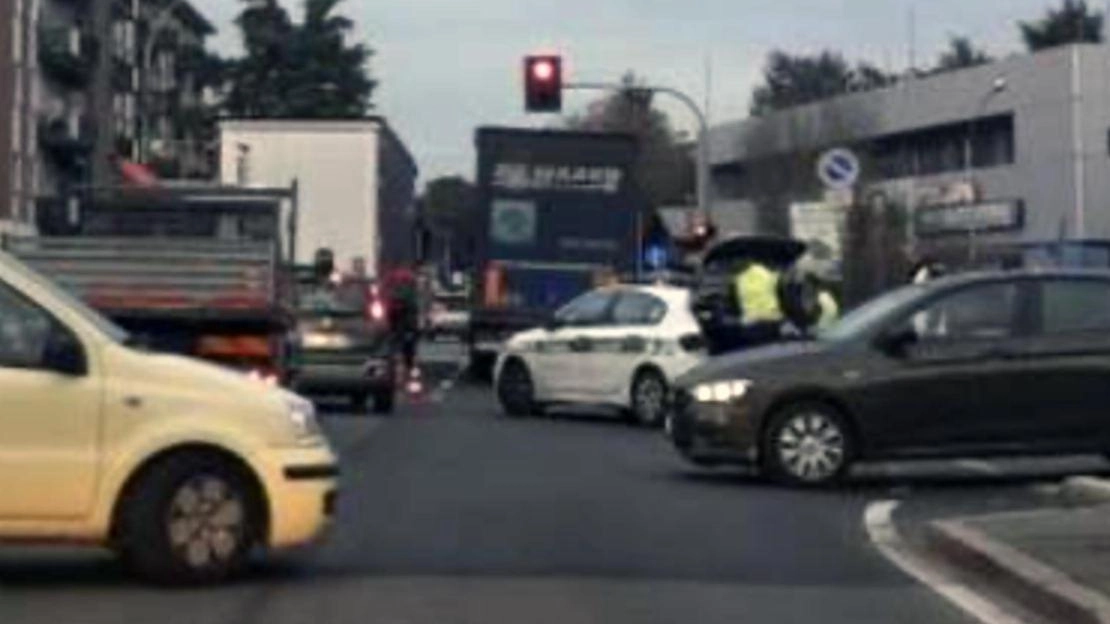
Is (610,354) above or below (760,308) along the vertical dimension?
below

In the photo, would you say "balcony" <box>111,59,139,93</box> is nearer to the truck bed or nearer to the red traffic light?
the red traffic light

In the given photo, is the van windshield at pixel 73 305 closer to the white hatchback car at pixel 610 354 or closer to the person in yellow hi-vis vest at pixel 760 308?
the person in yellow hi-vis vest at pixel 760 308

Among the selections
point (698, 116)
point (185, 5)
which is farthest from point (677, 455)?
point (185, 5)

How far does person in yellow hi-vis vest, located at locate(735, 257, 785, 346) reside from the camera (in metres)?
25.4

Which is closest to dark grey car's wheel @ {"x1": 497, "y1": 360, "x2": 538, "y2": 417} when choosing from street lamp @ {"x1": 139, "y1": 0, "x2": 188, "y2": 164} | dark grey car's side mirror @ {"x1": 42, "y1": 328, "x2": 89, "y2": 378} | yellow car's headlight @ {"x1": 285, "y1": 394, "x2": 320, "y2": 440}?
yellow car's headlight @ {"x1": 285, "y1": 394, "x2": 320, "y2": 440}

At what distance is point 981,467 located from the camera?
71.2 feet

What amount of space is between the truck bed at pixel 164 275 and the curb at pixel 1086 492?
249 inches

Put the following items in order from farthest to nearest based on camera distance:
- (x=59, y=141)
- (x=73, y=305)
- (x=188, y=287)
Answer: (x=59, y=141) < (x=188, y=287) < (x=73, y=305)

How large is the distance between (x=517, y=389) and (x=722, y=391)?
11.4 meters

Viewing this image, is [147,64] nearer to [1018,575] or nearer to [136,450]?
[136,450]

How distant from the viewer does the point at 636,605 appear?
12672 mm

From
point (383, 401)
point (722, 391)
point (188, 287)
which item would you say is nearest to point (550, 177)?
point (383, 401)

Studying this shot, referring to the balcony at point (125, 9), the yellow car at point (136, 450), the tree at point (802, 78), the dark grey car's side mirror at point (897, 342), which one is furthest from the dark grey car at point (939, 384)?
the tree at point (802, 78)

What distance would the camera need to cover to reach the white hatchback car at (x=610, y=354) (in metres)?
28.6
